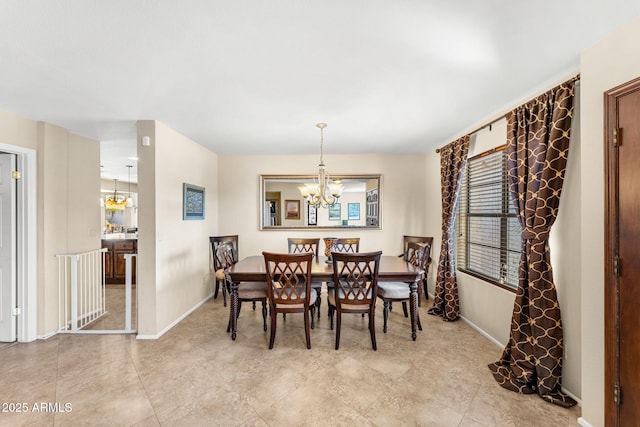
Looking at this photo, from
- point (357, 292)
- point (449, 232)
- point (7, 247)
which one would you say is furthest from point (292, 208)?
point (7, 247)

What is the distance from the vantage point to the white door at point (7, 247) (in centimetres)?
279

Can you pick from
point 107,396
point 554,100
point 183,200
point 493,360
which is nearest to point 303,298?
point 107,396

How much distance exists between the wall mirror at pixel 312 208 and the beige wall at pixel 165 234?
3.83 feet

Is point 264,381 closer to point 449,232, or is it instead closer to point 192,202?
point 192,202

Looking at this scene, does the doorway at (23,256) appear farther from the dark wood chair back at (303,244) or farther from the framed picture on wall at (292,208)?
the framed picture on wall at (292,208)

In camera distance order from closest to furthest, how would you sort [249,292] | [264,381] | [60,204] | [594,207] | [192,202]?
1. [594,207]
2. [264,381]
3. [249,292]
4. [60,204]
5. [192,202]

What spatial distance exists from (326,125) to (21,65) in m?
2.45

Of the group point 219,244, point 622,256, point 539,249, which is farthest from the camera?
point 219,244

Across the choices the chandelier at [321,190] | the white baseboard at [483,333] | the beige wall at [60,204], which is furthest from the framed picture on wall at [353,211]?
the beige wall at [60,204]

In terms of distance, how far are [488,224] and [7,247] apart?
202 inches

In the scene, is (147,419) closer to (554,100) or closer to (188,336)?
→ (188,336)

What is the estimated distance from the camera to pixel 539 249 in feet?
6.56

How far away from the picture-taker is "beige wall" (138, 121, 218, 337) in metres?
2.91

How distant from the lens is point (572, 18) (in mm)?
1415
